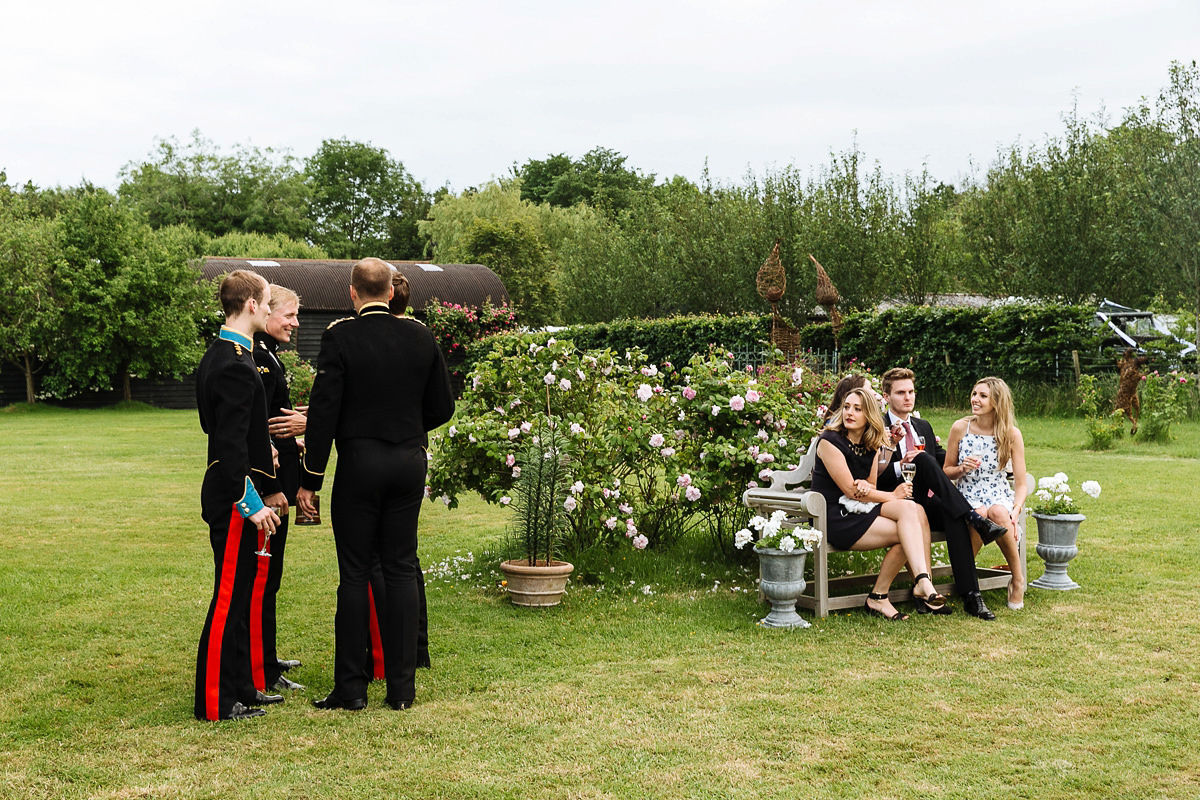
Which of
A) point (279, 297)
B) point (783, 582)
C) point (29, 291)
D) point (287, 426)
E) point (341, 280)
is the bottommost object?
point (783, 582)

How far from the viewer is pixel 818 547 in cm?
587

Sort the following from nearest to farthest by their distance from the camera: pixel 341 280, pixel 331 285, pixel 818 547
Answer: pixel 818 547, pixel 331 285, pixel 341 280

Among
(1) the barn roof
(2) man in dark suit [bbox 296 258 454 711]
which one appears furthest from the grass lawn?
(1) the barn roof

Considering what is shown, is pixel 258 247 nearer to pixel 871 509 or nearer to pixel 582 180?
pixel 582 180

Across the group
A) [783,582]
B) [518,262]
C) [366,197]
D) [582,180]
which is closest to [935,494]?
[783,582]

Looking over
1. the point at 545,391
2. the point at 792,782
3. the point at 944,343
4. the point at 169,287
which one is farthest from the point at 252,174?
the point at 792,782

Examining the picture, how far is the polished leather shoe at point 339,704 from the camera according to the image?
174 inches

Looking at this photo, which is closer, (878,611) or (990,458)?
(878,611)

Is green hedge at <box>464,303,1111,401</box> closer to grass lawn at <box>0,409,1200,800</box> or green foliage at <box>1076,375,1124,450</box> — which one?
green foliage at <box>1076,375,1124,450</box>

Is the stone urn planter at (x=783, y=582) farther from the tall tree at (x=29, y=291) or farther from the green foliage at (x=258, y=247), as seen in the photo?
the green foliage at (x=258, y=247)

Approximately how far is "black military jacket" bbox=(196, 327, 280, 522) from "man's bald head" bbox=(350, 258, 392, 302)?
0.50 m

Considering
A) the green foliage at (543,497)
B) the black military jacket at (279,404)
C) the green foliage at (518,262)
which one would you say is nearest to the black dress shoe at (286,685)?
the black military jacket at (279,404)

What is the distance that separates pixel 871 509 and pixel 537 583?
1.95 m

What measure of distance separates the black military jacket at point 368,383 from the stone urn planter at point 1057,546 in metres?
4.13
